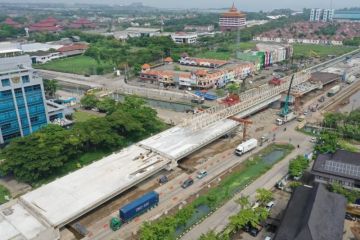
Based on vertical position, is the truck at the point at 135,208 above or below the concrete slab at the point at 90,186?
below

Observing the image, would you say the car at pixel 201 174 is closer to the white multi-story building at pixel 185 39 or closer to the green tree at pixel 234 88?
the green tree at pixel 234 88

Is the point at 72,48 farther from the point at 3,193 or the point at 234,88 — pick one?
the point at 3,193

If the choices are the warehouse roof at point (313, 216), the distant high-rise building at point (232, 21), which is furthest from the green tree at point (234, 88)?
the distant high-rise building at point (232, 21)

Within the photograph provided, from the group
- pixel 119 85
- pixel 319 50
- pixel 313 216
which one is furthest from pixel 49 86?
pixel 319 50

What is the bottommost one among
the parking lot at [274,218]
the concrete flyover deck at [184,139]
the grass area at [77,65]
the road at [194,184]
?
the road at [194,184]

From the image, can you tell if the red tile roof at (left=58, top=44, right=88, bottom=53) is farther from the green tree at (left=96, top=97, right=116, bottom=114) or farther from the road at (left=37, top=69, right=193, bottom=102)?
the green tree at (left=96, top=97, right=116, bottom=114)

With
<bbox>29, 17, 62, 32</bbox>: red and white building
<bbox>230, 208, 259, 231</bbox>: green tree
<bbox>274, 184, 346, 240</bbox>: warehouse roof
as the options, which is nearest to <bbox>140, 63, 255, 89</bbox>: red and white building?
<bbox>274, 184, 346, 240</bbox>: warehouse roof
